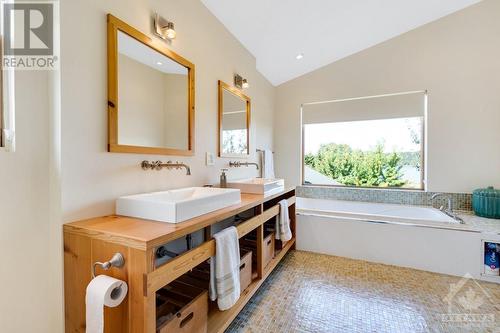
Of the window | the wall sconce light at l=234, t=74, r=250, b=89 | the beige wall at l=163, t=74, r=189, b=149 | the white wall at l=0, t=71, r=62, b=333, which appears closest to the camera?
the white wall at l=0, t=71, r=62, b=333

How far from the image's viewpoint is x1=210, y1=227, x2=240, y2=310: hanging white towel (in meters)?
1.29

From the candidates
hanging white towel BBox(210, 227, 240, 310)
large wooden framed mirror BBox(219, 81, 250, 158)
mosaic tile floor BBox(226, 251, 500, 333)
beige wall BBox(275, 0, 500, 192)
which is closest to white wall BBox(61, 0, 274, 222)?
large wooden framed mirror BBox(219, 81, 250, 158)

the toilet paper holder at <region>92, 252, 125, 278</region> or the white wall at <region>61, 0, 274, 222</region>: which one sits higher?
the white wall at <region>61, 0, 274, 222</region>

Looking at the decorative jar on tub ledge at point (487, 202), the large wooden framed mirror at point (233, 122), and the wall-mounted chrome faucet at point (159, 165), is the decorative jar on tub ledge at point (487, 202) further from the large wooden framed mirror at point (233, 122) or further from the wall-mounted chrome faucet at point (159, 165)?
the wall-mounted chrome faucet at point (159, 165)

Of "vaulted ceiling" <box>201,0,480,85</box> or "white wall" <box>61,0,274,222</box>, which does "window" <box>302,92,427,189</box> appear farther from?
"white wall" <box>61,0,274,222</box>

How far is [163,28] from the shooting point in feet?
5.10

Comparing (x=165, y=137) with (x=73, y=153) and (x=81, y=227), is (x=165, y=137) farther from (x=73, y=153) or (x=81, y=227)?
(x=81, y=227)

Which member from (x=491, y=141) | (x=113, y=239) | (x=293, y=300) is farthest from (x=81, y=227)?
(x=491, y=141)

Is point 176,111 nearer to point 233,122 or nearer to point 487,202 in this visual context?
point 233,122

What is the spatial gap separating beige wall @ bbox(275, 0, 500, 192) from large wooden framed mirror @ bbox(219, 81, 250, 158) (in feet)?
5.81

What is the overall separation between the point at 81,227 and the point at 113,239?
209mm

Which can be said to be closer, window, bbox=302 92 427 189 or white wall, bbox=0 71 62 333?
white wall, bbox=0 71 62 333

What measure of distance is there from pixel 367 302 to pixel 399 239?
947 mm

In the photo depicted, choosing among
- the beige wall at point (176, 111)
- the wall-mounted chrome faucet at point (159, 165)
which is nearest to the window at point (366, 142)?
the beige wall at point (176, 111)
